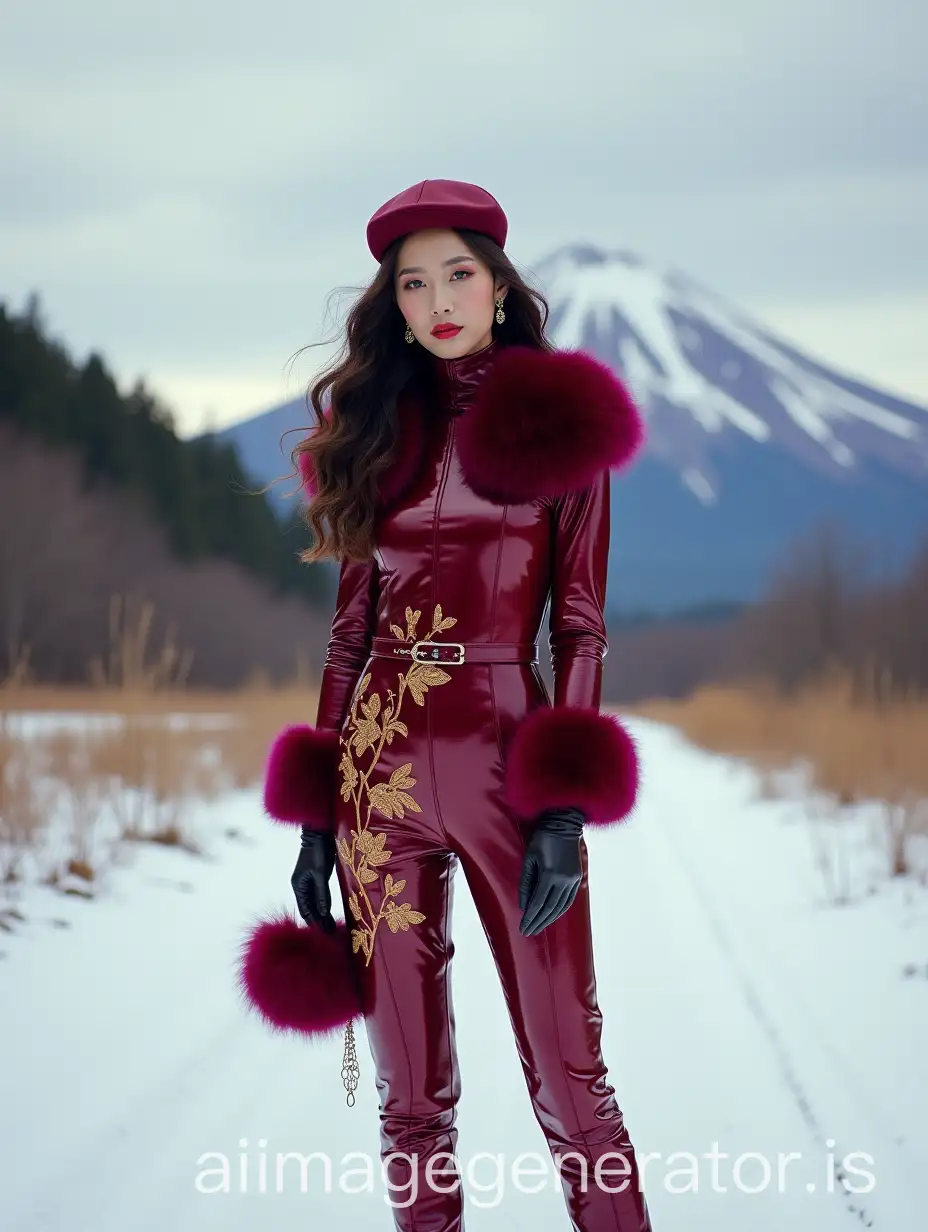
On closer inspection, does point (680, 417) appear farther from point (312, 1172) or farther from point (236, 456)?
point (312, 1172)

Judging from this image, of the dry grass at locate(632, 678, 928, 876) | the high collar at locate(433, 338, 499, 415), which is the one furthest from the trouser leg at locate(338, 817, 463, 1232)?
the dry grass at locate(632, 678, 928, 876)

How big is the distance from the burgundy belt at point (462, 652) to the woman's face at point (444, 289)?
19.8 inches

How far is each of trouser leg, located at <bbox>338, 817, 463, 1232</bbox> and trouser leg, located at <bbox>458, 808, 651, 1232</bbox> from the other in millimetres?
100

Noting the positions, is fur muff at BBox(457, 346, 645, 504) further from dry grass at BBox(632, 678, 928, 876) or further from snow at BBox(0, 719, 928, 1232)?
dry grass at BBox(632, 678, 928, 876)

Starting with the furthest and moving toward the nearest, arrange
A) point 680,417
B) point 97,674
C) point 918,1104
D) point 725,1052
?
point 680,417 → point 97,674 → point 725,1052 → point 918,1104

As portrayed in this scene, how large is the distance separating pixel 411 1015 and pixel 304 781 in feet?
1.39

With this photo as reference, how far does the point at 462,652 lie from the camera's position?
6.21 ft

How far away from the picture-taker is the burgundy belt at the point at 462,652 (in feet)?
6.22

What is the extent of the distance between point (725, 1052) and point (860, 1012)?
26.1 inches

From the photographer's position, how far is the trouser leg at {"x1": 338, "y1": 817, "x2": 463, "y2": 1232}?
1883 mm

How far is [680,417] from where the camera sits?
64062 mm

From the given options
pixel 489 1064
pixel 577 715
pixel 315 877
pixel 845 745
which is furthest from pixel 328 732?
pixel 845 745

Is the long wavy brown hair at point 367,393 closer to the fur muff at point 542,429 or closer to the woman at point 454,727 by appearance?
the woman at point 454,727

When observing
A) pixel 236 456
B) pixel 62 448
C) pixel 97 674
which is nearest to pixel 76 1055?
pixel 97 674
